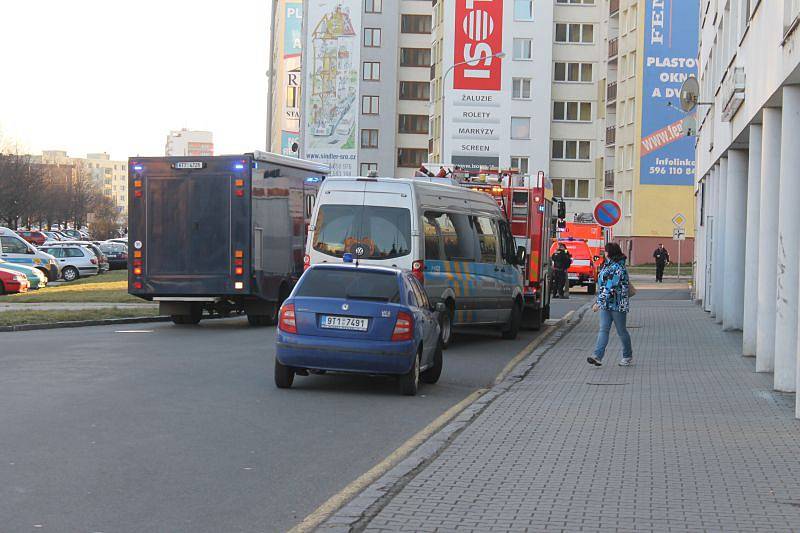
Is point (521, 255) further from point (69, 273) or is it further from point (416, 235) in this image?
point (69, 273)

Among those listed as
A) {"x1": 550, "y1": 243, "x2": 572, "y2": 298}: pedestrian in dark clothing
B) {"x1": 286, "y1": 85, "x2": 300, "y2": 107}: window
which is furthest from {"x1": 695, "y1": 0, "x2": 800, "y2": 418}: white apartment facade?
{"x1": 286, "y1": 85, "x2": 300, "y2": 107}: window

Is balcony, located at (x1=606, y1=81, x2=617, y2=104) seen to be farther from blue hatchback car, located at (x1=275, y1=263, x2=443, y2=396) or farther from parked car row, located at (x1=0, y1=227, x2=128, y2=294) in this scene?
blue hatchback car, located at (x1=275, y1=263, x2=443, y2=396)

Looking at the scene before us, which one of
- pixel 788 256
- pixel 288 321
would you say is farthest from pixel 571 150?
pixel 288 321

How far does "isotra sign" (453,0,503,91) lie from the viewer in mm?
71250

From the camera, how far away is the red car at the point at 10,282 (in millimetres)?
39531

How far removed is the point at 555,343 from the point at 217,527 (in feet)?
51.9

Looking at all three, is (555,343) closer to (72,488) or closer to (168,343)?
(168,343)

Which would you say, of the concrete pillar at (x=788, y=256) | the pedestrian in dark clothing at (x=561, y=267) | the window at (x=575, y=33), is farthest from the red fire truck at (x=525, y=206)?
the window at (x=575, y=33)

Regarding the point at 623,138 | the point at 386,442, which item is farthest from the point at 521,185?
the point at 623,138

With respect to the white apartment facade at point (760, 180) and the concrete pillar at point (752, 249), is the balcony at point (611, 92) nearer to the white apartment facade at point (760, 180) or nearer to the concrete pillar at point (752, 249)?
the white apartment facade at point (760, 180)

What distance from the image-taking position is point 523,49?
3593 inches

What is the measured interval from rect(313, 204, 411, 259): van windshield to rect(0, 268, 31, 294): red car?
75.4ft

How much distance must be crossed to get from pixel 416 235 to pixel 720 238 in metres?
10.2

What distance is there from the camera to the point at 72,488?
7.94 m
